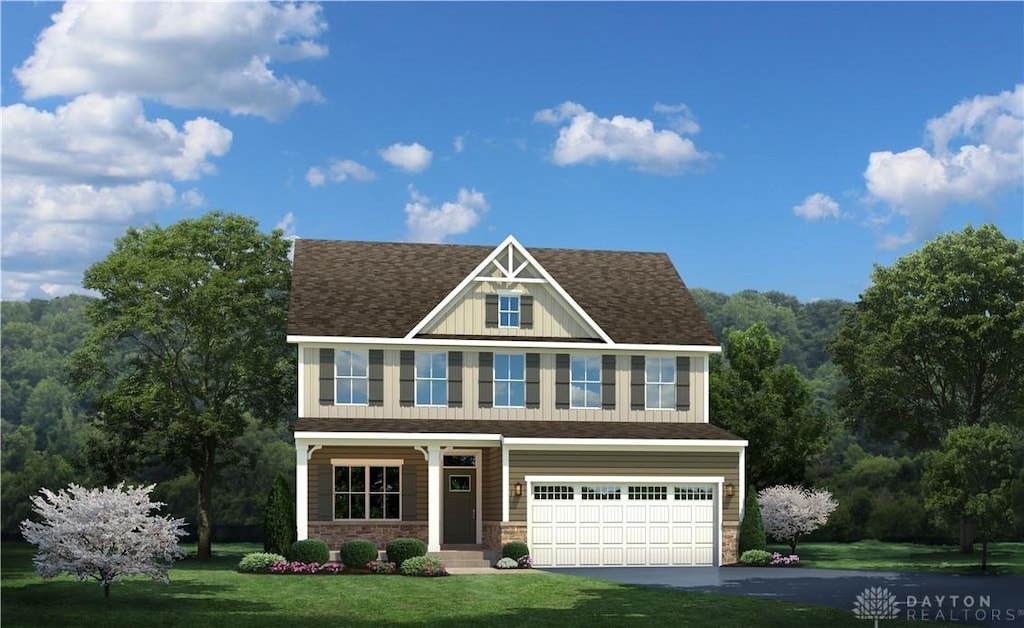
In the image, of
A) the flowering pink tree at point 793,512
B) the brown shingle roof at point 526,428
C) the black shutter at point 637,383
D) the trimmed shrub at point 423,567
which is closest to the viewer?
the trimmed shrub at point 423,567

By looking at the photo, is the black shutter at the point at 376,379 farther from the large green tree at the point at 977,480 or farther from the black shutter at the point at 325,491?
the large green tree at the point at 977,480

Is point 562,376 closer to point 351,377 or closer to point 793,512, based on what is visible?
point 351,377

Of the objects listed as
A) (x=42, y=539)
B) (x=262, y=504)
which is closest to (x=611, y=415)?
(x=42, y=539)

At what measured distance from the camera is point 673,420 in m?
40.3

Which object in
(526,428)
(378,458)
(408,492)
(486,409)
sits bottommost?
(408,492)

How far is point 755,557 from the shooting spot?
36.7 metres

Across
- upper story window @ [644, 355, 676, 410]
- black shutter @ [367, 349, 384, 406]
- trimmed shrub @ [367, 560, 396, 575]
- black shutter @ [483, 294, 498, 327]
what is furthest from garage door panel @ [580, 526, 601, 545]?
black shutter @ [367, 349, 384, 406]

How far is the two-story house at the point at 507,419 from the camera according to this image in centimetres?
3697

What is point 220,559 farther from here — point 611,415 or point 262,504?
point 262,504

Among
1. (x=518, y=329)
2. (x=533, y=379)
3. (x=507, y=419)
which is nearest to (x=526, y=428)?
(x=507, y=419)

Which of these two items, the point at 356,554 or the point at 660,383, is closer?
the point at 356,554

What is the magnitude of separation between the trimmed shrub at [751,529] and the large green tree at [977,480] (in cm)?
528

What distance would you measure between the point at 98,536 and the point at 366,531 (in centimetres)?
1300

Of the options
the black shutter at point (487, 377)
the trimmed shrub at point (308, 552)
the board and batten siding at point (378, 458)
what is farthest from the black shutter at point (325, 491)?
the black shutter at point (487, 377)
